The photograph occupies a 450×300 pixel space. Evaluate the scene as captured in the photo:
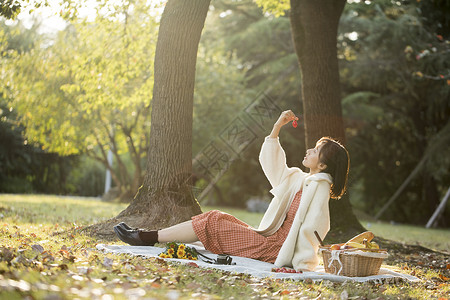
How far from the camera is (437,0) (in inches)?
636

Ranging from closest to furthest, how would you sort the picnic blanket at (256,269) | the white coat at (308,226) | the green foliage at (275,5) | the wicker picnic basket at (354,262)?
the picnic blanket at (256,269), the wicker picnic basket at (354,262), the white coat at (308,226), the green foliage at (275,5)

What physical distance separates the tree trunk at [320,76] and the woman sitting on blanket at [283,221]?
3290 mm

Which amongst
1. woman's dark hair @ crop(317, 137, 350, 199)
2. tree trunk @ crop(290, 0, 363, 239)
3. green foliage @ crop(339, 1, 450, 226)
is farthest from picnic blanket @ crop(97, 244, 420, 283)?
green foliage @ crop(339, 1, 450, 226)

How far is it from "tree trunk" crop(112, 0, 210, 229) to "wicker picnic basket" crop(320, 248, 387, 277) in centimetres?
253

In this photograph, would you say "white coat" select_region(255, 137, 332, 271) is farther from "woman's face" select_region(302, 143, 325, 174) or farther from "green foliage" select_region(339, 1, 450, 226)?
"green foliage" select_region(339, 1, 450, 226)

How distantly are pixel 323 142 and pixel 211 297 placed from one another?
7.71 ft

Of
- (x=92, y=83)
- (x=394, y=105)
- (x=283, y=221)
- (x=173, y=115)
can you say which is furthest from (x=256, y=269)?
(x=394, y=105)

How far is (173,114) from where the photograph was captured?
276 inches

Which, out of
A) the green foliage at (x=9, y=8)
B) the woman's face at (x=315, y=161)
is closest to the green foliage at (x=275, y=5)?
the green foliage at (x=9, y=8)

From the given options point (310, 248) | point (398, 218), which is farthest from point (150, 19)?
point (398, 218)

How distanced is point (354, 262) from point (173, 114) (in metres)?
3.31

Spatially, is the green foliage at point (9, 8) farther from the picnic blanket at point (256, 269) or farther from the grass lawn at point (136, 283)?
the picnic blanket at point (256, 269)

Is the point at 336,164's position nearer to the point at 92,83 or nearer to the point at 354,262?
the point at 354,262

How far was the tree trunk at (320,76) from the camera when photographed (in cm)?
861
